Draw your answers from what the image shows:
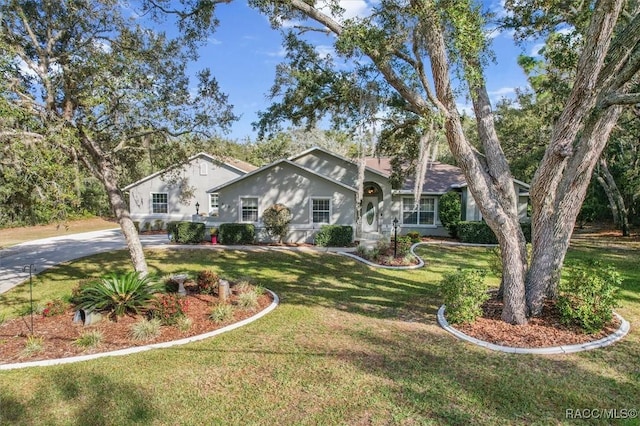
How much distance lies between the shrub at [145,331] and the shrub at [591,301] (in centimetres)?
725

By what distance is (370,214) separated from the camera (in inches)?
849

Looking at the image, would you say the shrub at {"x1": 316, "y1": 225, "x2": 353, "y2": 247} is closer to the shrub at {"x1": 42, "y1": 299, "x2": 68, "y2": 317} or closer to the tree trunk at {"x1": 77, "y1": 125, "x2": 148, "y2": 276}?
the tree trunk at {"x1": 77, "y1": 125, "x2": 148, "y2": 276}

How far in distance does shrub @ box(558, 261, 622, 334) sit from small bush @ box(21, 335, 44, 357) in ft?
29.2

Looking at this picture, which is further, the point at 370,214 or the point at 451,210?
the point at 370,214

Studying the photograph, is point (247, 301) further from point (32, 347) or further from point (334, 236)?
point (334, 236)

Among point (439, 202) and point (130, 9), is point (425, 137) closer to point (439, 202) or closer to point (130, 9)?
point (130, 9)

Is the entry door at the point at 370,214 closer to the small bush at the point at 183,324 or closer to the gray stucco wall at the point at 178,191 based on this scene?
the gray stucco wall at the point at 178,191

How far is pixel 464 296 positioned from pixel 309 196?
12267 millimetres

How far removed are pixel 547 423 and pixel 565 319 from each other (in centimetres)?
318

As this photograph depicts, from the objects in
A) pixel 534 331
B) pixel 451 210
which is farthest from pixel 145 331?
pixel 451 210

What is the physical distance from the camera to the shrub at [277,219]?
17.8 metres

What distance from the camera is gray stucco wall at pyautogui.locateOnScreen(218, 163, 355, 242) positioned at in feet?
60.2

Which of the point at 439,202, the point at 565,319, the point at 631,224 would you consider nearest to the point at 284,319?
the point at 565,319

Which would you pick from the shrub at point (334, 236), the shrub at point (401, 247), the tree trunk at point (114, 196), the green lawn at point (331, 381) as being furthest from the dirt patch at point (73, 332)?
the shrub at point (334, 236)
